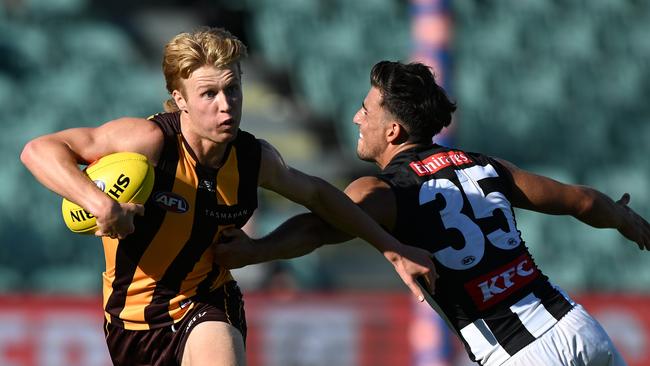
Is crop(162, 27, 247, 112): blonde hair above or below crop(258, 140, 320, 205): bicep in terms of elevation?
above

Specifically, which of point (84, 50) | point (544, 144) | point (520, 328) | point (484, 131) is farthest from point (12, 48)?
point (520, 328)

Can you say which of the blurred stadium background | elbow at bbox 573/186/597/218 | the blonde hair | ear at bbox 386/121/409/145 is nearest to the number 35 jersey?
ear at bbox 386/121/409/145

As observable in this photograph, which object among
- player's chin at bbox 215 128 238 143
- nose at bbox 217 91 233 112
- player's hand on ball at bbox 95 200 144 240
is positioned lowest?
player's hand on ball at bbox 95 200 144 240

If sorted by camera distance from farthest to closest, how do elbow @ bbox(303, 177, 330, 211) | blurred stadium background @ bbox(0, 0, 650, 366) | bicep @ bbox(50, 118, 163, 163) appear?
blurred stadium background @ bbox(0, 0, 650, 366), elbow @ bbox(303, 177, 330, 211), bicep @ bbox(50, 118, 163, 163)

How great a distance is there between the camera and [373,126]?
5320 millimetres

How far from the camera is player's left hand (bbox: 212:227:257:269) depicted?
498 centimetres

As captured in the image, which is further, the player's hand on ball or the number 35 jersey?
the number 35 jersey

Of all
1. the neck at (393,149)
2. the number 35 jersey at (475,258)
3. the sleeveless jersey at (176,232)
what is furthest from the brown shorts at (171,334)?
the neck at (393,149)

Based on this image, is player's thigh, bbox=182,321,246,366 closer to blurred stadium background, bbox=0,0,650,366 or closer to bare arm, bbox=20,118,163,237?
bare arm, bbox=20,118,163,237

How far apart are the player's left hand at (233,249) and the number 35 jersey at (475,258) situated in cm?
68

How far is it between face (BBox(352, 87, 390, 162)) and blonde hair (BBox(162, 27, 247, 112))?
0.77m

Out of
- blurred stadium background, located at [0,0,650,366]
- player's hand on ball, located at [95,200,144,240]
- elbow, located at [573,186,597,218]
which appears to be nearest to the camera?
player's hand on ball, located at [95,200,144,240]

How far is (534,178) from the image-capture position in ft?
17.6

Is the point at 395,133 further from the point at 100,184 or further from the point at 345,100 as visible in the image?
the point at 345,100
